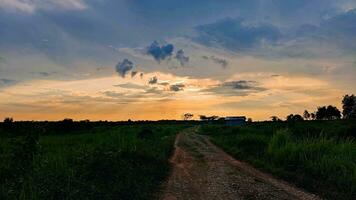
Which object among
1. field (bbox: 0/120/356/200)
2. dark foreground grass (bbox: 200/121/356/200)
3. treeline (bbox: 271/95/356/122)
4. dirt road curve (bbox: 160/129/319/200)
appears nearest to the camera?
field (bbox: 0/120/356/200)

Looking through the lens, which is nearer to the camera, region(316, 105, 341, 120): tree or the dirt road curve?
the dirt road curve

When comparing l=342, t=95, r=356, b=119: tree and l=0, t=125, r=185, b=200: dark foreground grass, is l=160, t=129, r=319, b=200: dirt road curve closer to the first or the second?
l=0, t=125, r=185, b=200: dark foreground grass

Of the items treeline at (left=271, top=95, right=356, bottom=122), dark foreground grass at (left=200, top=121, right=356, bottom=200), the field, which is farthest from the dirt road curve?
treeline at (left=271, top=95, right=356, bottom=122)

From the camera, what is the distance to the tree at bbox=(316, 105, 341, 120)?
162 m

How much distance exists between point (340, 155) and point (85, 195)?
39.9ft

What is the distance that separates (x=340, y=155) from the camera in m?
19.5

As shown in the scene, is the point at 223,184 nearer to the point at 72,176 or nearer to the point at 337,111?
the point at 72,176

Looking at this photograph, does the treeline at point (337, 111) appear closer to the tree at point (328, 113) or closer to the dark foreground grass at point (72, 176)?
the tree at point (328, 113)

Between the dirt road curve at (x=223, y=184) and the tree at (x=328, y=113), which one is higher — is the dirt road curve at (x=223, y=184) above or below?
below

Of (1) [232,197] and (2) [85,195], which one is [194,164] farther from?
(2) [85,195]

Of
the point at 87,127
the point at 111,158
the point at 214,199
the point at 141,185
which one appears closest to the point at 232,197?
the point at 214,199

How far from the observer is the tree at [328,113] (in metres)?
162

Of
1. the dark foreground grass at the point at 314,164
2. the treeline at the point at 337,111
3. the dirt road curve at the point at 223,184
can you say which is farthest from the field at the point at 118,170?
the treeline at the point at 337,111

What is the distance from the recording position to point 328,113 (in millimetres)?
166625
